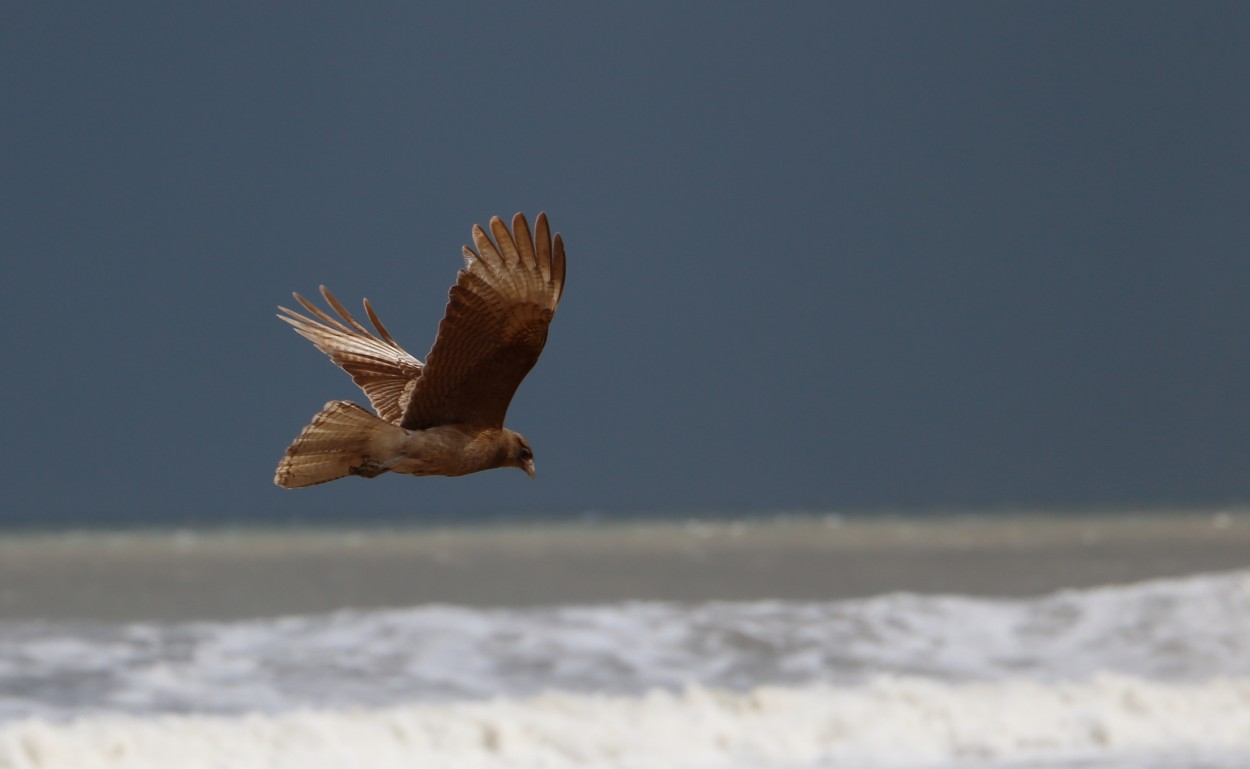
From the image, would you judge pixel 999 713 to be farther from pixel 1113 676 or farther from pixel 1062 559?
pixel 1062 559

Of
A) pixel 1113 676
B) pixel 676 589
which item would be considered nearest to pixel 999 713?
pixel 1113 676

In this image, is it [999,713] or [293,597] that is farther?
[293,597]

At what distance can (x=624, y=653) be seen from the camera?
32.7 feet

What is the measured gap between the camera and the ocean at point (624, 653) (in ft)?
27.1

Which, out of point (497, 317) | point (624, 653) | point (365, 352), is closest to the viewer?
point (497, 317)

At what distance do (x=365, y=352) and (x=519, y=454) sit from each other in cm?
60

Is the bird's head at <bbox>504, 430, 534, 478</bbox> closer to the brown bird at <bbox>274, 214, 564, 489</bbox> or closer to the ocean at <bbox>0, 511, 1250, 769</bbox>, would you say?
the brown bird at <bbox>274, 214, 564, 489</bbox>

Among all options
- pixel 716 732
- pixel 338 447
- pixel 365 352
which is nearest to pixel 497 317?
pixel 338 447

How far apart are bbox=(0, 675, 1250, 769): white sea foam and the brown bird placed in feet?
21.3

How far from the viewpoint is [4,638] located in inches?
375

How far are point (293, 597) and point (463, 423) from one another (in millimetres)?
9416

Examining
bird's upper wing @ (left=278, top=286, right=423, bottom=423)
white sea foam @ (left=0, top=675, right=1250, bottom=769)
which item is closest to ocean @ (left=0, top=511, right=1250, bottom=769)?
white sea foam @ (left=0, top=675, right=1250, bottom=769)

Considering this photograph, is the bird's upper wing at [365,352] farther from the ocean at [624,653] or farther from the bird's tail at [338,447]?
the ocean at [624,653]

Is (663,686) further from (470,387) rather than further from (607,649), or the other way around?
(470,387)
